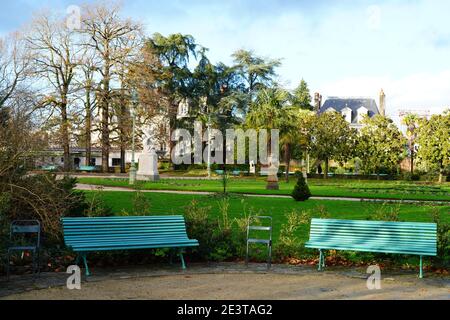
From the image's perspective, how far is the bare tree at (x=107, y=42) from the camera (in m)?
45.5

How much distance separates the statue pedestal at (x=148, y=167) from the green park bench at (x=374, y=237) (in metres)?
28.5

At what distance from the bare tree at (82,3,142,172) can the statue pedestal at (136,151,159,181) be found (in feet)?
30.0

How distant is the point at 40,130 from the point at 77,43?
36.2 metres

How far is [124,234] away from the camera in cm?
926

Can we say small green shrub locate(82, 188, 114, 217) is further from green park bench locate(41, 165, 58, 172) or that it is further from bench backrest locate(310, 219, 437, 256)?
bench backrest locate(310, 219, 437, 256)

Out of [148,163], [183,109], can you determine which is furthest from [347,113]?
[148,163]

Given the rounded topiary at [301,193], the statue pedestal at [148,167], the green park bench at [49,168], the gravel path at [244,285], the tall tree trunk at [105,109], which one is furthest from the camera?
the tall tree trunk at [105,109]

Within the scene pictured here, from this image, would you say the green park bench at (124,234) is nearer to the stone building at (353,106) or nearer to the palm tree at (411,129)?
the palm tree at (411,129)

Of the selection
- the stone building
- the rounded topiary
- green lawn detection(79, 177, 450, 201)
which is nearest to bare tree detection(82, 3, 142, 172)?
green lawn detection(79, 177, 450, 201)

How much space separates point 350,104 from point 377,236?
7431 cm

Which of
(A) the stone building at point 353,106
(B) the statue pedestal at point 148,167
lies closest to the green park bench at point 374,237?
(B) the statue pedestal at point 148,167

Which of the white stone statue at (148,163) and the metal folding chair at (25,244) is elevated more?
the white stone statue at (148,163)

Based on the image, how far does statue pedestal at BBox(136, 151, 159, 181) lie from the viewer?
1471 inches
